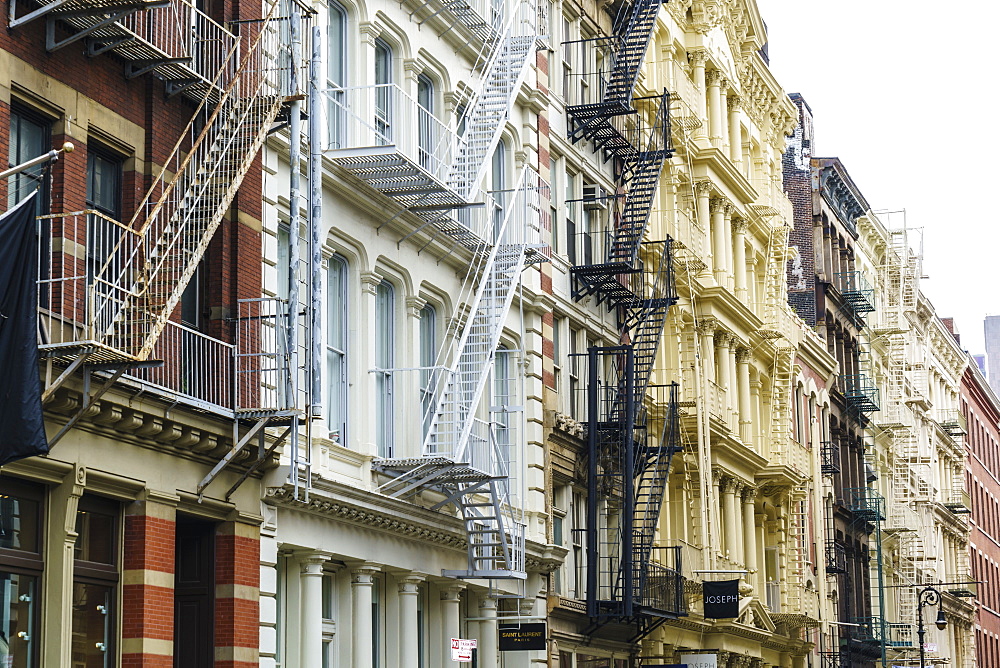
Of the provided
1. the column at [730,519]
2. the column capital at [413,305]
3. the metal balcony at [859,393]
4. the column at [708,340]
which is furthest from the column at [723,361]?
the column capital at [413,305]

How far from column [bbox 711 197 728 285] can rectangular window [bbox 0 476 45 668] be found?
31.6 metres

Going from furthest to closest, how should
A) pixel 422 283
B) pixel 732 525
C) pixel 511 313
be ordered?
pixel 732 525 < pixel 511 313 < pixel 422 283

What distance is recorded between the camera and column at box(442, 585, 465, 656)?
91.5 ft

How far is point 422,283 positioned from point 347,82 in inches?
158

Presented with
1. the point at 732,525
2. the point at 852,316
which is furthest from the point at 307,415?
the point at 852,316

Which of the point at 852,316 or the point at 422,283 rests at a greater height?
the point at 852,316

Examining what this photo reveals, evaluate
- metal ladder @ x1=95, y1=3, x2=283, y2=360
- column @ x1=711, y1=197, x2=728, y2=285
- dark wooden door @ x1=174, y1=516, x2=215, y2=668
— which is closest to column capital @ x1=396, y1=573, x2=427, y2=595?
dark wooden door @ x1=174, y1=516, x2=215, y2=668

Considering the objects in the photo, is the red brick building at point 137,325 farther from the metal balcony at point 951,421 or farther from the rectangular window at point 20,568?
the metal balcony at point 951,421

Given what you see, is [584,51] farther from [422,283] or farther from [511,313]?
[422,283]

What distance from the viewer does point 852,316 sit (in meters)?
67.0

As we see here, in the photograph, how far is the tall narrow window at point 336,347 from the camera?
2452cm

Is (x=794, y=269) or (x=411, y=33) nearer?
(x=411, y=33)

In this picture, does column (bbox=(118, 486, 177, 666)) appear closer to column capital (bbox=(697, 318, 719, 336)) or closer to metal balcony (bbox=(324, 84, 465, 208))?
metal balcony (bbox=(324, 84, 465, 208))

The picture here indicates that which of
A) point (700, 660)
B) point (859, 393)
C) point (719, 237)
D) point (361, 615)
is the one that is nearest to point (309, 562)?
point (361, 615)
